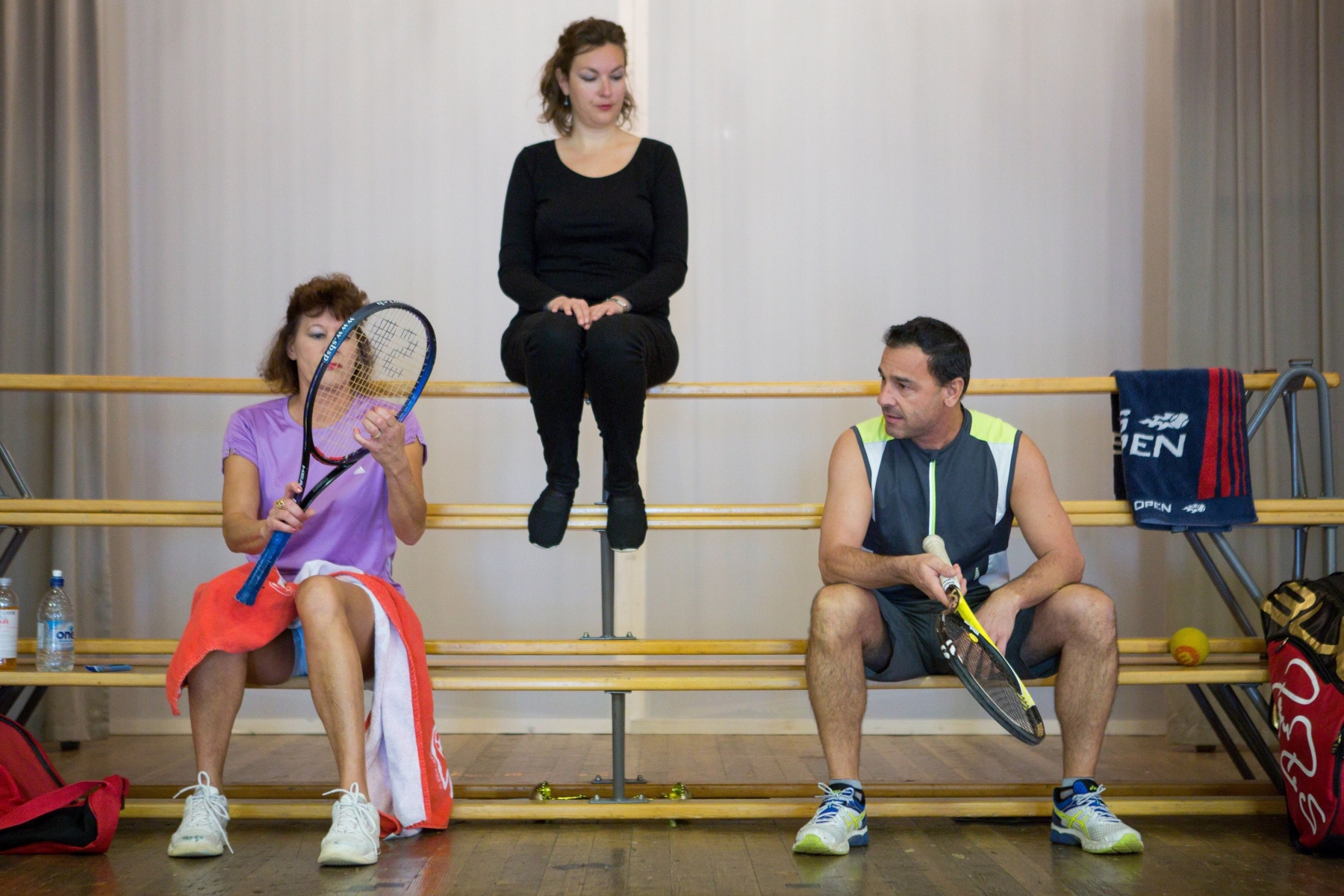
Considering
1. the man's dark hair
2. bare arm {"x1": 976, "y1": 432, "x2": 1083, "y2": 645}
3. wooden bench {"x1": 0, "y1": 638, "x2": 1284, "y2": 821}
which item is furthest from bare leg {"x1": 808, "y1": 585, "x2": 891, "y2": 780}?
the man's dark hair

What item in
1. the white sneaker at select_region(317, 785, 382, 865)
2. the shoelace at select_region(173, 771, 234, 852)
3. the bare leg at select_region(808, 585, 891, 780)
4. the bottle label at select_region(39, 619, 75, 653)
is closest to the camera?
the white sneaker at select_region(317, 785, 382, 865)

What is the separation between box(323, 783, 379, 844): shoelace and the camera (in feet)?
6.11

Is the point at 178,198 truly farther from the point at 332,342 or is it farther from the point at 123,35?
the point at 332,342

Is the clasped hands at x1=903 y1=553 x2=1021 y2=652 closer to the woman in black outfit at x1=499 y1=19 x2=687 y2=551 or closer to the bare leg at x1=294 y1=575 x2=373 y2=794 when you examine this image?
the woman in black outfit at x1=499 y1=19 x2=687 y2=551

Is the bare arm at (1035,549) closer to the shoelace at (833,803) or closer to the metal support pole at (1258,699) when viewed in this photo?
the shoelace at (833,803)

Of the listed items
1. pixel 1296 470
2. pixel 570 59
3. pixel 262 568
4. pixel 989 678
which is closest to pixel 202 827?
pixel 262 568

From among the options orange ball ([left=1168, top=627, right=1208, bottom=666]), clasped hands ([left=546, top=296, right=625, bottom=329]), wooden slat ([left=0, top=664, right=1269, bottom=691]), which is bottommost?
wooden slat ([left=0, top=664, right=1269, bottom=691])

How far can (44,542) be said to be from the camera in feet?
11.1

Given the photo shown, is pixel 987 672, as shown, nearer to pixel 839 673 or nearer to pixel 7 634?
pixel 839 673

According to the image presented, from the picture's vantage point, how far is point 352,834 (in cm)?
186

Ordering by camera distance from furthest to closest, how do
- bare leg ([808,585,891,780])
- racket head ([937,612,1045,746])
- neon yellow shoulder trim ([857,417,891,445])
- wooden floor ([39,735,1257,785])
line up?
wooden floor ([39,735,1257,785])
neon yellow shoulder trim ([857,417,891,445])
bare leg ([808,585,891,780])
racket head ([937,612,1045,746])

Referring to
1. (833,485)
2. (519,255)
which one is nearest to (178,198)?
(519,255)

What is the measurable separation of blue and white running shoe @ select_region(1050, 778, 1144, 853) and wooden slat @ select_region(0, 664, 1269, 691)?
0.20m

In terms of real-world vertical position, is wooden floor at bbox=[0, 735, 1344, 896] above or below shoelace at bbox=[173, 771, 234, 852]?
below
